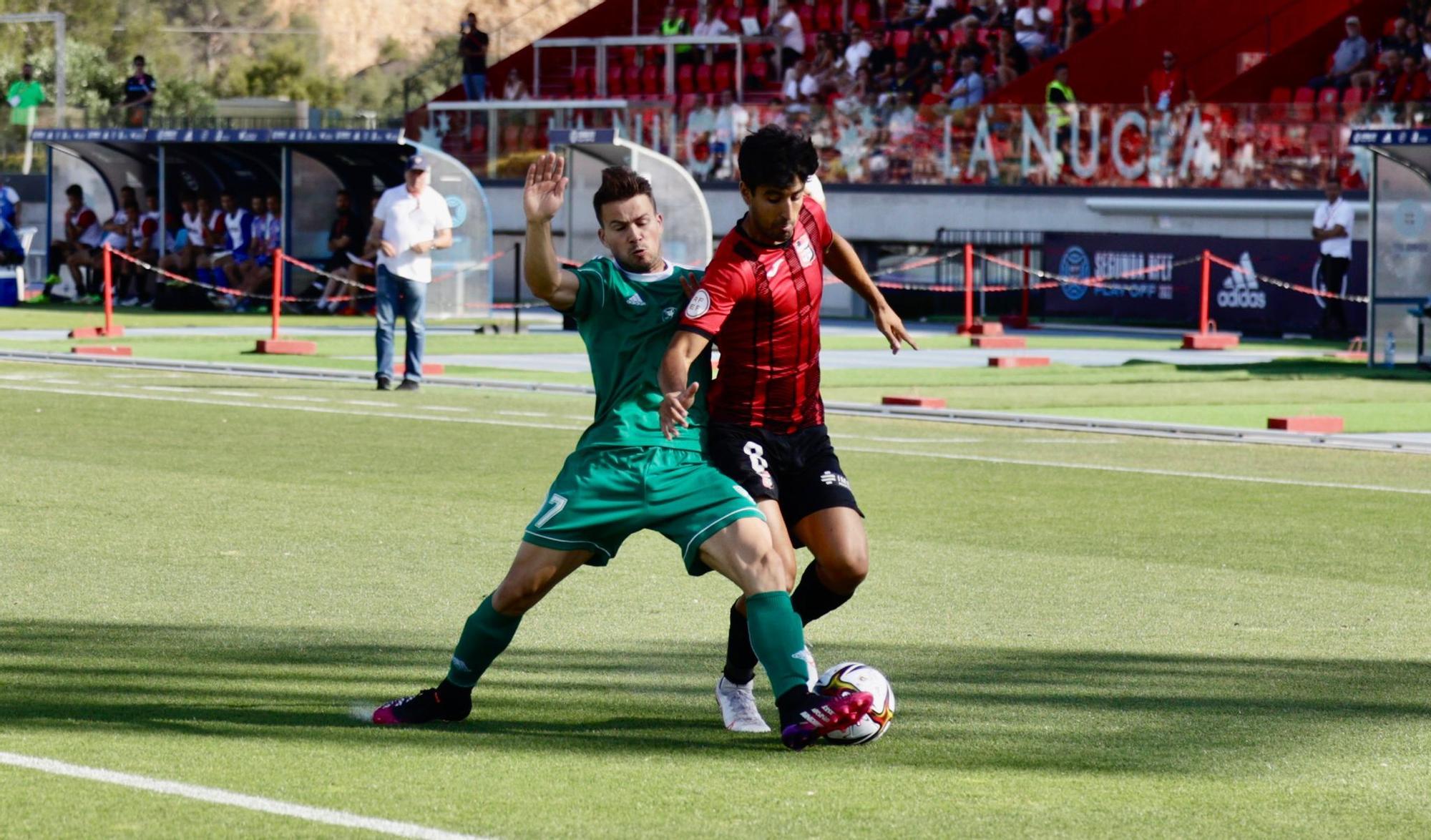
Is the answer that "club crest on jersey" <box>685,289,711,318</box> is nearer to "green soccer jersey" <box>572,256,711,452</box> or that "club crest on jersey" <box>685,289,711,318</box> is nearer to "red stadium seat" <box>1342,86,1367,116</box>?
"green soccer jersey" <box>572,256,711,452</box>

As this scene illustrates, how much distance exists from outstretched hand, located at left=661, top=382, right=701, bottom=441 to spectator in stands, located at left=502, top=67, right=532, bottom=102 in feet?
130

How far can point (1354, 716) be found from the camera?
265 inches

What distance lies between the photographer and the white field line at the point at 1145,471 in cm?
1341

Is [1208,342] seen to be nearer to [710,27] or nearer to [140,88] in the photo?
[710,27]

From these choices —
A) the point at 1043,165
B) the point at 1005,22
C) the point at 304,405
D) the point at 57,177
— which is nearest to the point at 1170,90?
the point at 1043,165

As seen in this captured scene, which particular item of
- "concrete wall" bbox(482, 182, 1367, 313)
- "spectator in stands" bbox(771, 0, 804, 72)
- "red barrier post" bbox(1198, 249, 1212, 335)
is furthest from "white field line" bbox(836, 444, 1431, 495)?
"spectator in stands" bbox(771, 0, 804, 72)

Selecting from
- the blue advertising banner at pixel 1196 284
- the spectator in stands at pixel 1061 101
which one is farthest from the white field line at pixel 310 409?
the spectator in stands at pixel 1061 101

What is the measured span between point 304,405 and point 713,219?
19.9 m

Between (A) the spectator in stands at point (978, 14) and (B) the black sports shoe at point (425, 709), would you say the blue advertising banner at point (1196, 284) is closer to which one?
(A) the spectator in stands at point (978, 14)

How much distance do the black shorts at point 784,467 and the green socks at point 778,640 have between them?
43 cm

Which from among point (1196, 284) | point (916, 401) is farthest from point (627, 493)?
point (1196, 284)

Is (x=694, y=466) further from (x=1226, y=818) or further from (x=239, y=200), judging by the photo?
(x=239, y=200)

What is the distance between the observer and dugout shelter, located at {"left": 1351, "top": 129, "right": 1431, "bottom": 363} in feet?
81.5

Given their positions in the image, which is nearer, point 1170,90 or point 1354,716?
point 1354,716
